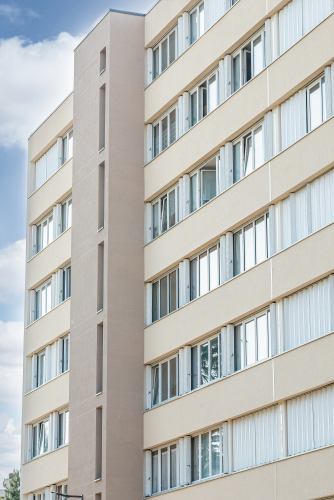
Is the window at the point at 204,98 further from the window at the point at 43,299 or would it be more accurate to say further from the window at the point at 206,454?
the window at the point at 43,299

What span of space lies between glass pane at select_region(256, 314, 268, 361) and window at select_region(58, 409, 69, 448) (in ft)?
44.3

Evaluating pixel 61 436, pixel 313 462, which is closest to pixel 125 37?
pixel 61 436

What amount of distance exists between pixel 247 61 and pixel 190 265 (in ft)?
22.9

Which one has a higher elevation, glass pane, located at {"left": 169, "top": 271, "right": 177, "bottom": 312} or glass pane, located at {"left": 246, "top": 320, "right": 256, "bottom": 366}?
glass pane, located at {"left": 169, "top": 271, "right": 177, "bottom": 312}

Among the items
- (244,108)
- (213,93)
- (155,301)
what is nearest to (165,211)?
(155,301)

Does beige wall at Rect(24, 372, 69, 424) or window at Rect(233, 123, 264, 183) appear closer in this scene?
window at Rect(233, 123, 264, 183)

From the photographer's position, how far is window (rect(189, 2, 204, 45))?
33.1 m

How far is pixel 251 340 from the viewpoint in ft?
90.7

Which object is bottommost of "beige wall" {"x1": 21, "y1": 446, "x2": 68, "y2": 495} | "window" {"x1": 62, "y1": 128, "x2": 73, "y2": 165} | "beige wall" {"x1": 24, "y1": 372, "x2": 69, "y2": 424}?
"beige wall" {"x1": 21, "y1": 446, "x2": 68, "y2": 495}

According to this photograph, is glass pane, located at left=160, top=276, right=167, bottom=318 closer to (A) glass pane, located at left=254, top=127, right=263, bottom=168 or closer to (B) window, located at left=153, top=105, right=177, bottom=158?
(B) window, located at left=153, top=105, right=177, bottom=158

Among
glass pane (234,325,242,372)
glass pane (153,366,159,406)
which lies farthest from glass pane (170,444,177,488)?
glass pane (234,325,242,372)

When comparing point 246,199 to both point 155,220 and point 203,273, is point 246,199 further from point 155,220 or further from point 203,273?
point 155,220

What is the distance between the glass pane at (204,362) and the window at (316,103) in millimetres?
8224

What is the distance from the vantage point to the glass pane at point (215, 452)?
28.6m
